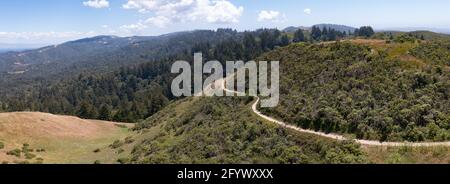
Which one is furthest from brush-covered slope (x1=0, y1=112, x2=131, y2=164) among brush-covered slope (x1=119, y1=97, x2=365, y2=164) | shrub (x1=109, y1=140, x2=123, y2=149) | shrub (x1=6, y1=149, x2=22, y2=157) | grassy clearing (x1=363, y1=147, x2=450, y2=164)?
grassy clearing (x1=363, y1=147, x2=450, y2=164)

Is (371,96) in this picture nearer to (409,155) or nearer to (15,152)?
(409,155)

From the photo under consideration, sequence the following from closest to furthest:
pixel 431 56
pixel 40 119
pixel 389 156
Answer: pixel 389 156, pixel 431 56, pixel 40 119

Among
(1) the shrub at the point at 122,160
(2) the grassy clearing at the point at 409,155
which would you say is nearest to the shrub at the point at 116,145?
(1) the shrub at the point at 122,160

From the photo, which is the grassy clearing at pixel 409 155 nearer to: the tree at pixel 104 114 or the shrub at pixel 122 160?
the shrub at pixel 122 160

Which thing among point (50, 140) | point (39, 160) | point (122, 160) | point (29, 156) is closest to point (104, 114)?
point (50, 140)
